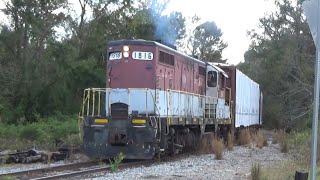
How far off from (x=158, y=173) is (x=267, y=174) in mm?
2655

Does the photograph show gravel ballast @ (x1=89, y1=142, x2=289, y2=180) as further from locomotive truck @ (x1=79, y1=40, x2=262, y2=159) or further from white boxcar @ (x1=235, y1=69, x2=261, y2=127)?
white boxcar @ (x1=235, y1=69, x2=261, y2=127)

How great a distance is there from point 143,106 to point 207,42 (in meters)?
48.8

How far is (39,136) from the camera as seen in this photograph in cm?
1947

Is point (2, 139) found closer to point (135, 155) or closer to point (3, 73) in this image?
point (135, 155)

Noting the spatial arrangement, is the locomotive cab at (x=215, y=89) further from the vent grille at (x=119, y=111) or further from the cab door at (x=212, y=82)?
the vent grille at (x=119, y=111)

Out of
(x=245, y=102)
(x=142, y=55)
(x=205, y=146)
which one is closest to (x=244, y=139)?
(x=245, y=102)

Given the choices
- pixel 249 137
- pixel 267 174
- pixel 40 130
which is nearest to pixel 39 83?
pixel 40 130

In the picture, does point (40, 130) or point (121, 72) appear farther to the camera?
point (40, 130)

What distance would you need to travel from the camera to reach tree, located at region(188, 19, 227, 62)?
57344 mm

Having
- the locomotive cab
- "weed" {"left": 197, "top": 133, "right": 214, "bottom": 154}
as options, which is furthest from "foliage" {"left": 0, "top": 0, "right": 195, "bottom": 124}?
"weed" {"left": 197, "top": 133, "right": 214, "bottom": 154}

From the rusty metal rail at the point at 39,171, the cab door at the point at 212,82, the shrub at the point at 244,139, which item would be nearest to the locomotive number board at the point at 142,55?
the rusty metal rail at the point at 39,171

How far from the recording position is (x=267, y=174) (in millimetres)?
9562

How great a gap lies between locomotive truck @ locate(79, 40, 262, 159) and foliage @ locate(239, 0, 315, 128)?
14.1 meters

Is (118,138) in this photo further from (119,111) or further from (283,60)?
(283,60)
